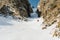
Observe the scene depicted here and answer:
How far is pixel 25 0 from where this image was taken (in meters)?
46.7

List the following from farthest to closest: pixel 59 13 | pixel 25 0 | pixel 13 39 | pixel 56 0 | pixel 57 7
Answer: pixel 25 0, pixel 56 0, pixel 57 7, pixel 59 13, pixel 13 39

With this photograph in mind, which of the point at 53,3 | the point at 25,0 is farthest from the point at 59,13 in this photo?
the point at 25,0

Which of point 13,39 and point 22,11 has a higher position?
point 13,39

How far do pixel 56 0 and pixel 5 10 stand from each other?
41.1 feet

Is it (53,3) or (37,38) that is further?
(53,3)

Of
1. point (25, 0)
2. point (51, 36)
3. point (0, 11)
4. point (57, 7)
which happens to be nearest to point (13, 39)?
point (51, 36)

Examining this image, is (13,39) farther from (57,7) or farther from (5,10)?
(5,10)

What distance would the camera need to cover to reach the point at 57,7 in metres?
19.6

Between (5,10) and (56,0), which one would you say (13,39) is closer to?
(56,0)

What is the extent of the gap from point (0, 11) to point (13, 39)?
17.2 meters

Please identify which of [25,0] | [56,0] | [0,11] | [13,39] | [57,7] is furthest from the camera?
[25,0]

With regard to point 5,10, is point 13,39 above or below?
above

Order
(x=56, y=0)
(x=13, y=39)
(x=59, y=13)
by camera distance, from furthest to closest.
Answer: (x=56, y=0) < (x=59, y=13) < (x=13, y=39)

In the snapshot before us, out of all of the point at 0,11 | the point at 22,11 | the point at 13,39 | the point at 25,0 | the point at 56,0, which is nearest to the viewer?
the point at 13,39
